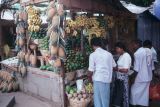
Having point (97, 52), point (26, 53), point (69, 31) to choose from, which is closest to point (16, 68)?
point (26, 53)

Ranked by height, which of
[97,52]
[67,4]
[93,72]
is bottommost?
[93,72]

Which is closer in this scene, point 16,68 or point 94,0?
point 94,0

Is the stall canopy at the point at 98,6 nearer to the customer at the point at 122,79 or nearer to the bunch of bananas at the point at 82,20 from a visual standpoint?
the bunch of bananas at the point at 82,20

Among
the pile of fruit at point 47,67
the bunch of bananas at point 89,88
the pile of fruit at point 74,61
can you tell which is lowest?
the bunch of bananas at point 89,88

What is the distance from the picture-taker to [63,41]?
6.49 m

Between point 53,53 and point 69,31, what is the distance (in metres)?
1.05

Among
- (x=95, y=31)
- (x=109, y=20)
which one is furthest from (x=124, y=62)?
(x=109, y=20)

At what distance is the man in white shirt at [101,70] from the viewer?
5.73m

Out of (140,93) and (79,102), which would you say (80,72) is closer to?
(79,102)

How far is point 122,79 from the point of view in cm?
619

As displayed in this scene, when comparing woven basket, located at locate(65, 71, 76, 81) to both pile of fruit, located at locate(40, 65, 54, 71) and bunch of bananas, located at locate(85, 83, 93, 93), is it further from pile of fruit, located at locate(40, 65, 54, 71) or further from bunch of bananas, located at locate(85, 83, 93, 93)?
pile of fruit, located at locate(40, 65, 54, 71)

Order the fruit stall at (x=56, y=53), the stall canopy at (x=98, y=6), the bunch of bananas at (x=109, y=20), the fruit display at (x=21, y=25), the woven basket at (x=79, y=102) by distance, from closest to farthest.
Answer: the woven basket at (x=79, y=102) → the fruit stall at (x=56, y=53) → the stall canopy at (x=98, y=6) → the fruit display at (x=21, y=25) → the bunch of bananas at (x=109, y=20)

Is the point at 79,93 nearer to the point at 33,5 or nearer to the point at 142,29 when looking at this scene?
the point at 33,5

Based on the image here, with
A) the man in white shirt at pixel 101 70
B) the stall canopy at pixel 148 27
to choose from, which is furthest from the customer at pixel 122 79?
the stall canopy at pixel 148 27
